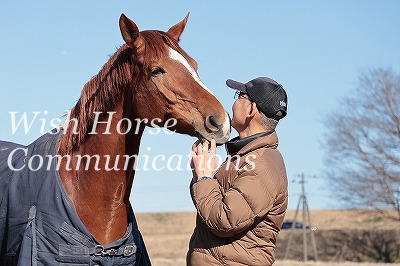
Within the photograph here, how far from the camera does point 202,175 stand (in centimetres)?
383

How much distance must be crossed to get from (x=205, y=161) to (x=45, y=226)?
3.48 ft

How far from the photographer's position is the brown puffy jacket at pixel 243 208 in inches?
144

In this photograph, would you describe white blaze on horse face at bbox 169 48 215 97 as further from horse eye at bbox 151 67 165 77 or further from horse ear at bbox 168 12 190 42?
horse ear at bbox 168 12 190 42

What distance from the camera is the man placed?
3.67 meters

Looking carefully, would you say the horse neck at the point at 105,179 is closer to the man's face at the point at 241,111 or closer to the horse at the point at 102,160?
the horse at the point at 102,160

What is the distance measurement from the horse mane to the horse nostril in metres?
0.52

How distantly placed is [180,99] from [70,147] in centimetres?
82

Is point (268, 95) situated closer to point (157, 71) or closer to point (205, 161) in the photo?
point (205, 161)

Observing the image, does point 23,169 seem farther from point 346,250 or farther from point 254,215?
point 346,250

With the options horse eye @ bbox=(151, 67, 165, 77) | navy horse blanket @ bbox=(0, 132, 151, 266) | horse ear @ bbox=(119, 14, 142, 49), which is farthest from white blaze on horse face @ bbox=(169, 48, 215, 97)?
navy horse blanket @ bbox=(0, 132, 151, 266)

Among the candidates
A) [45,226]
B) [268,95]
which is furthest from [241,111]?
[45,226]

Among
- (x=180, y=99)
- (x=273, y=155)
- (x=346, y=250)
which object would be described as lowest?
(x=346, y=250)

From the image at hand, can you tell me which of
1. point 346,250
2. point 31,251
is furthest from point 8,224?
point 346,250

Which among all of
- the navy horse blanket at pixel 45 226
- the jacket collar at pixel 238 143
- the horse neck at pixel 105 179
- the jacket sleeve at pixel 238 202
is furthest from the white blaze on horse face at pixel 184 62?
the navy horse blanket at pixel 45 226
